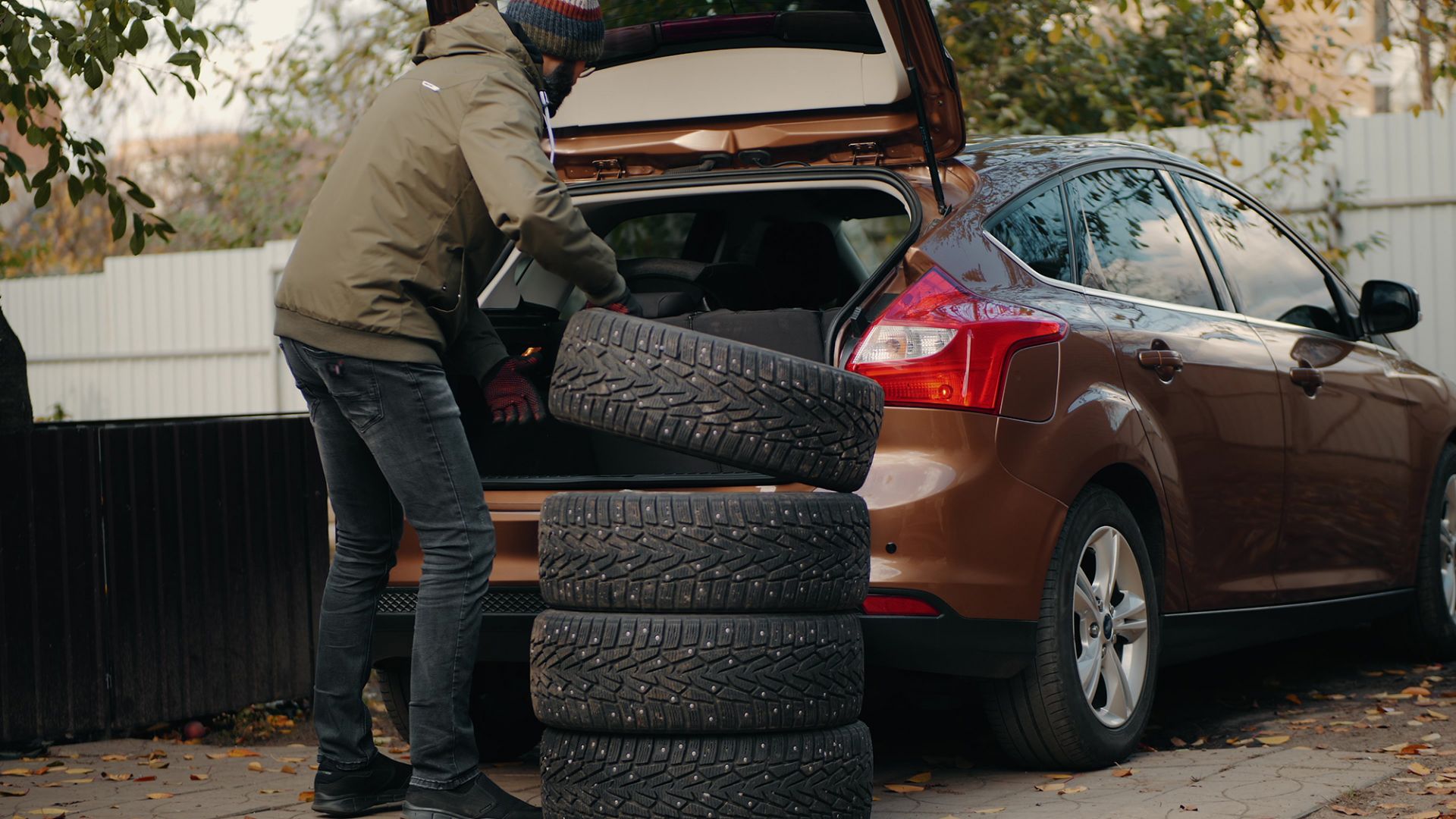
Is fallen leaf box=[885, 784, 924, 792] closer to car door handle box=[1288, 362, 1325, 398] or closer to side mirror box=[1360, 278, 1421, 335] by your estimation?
car door handle box=[1288, 362, 1325, 398]

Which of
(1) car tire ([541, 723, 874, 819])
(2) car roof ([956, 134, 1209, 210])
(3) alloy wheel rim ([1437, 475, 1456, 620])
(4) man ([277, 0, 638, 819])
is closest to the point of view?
(1) car tire ([541, 723, 874, 819])

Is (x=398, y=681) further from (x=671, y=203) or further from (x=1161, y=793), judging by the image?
(x=1161, y=793)

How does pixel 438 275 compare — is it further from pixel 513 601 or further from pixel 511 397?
pixel 513 601

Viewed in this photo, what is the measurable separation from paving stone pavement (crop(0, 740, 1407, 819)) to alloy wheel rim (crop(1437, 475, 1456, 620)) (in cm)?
206

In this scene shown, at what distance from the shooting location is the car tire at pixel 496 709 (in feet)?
15.3

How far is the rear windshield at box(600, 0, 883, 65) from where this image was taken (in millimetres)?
4582

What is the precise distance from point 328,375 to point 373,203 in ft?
1.37

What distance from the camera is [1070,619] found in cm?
407

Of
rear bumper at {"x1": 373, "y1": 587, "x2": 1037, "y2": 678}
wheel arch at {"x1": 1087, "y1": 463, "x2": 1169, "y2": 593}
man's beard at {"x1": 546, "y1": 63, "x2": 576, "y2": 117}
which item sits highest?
man's beard at {"x1": 546, "y1": 63, "x2": 576, "y2": 117}

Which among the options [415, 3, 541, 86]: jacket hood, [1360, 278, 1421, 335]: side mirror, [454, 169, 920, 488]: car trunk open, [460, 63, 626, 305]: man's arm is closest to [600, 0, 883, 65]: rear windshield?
[454, 169, 920, 488]: car trunk open

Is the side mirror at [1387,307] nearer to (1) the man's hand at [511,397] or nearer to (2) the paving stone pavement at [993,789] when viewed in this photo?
(2) the paving stone pavement at [993,789]

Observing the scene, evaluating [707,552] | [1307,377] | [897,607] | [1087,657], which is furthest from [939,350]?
[1307,377]

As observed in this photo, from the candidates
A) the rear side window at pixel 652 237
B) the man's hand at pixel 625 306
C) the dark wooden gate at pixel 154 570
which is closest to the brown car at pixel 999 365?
the man's hand at pixel 625 306

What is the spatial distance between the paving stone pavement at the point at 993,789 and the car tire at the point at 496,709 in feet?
0.34
